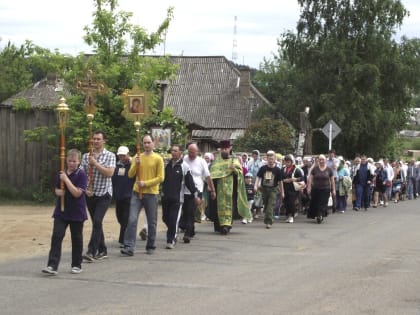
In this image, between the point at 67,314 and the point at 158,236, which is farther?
the point at 158,236

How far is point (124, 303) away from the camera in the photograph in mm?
8523

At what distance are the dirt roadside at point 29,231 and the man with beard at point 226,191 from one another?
1.77 m

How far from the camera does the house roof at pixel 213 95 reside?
52.2 meters

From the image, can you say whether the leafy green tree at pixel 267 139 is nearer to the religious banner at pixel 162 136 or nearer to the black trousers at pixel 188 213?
the religious banner at pixel 162 136

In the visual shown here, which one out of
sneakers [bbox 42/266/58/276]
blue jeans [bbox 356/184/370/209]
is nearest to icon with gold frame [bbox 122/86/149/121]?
sneakers [bbox 42/266/58/276]

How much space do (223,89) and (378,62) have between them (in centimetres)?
1151

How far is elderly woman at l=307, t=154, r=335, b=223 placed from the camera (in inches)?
790

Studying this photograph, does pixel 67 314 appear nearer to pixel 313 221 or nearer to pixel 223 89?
pixel 313 221

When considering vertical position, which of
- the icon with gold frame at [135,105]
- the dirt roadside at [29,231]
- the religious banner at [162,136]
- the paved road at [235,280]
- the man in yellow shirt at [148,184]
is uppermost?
the icon with gold frame at [135,105]

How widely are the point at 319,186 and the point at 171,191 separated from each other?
24.6 feet

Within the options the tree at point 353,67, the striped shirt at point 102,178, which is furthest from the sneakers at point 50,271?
the tree at point 353,67

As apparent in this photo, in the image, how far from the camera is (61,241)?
33.9ft

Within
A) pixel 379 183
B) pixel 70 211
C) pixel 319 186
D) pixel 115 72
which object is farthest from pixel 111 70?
pixel 70 211

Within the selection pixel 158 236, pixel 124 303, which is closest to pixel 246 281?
pixel 124 303
